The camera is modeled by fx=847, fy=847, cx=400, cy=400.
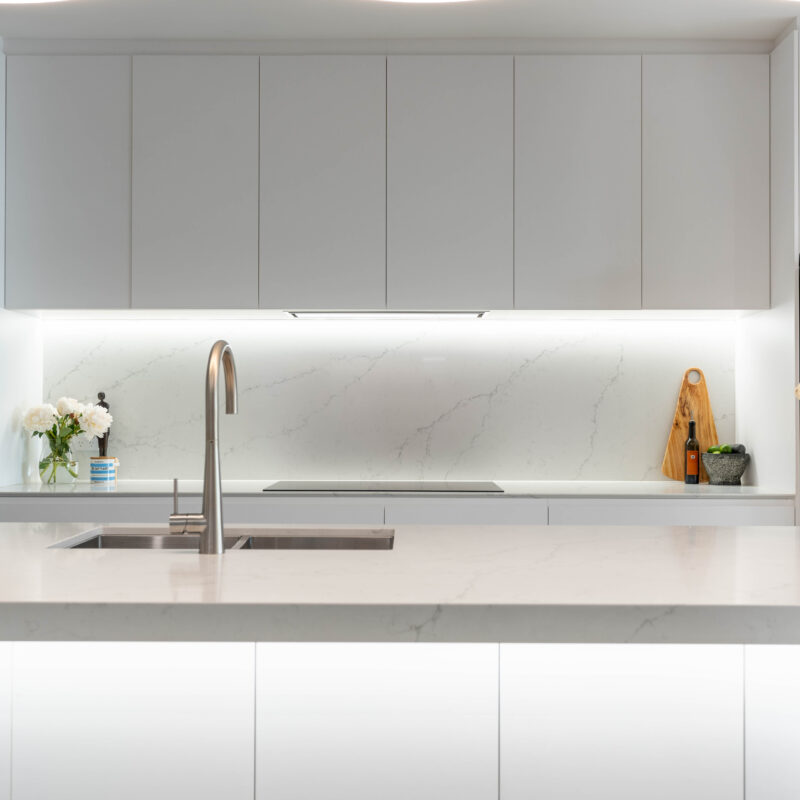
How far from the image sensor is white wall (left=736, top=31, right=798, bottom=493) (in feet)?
10.0

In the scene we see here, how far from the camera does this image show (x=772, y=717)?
1370 mm

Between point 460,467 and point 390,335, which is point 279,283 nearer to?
point 390,335

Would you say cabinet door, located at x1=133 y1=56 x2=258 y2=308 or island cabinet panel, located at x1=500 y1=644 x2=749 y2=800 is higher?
cabinet door, located at x1=133 y1=56 x2=258 y2=308

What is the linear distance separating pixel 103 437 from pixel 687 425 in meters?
2.50

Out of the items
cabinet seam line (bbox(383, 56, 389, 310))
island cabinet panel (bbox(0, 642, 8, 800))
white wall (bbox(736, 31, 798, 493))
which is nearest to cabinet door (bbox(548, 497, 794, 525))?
white wall (bbox(736, 31, 798, 493))

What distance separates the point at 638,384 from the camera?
368cm

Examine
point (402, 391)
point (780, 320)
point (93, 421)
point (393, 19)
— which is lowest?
point (93, 421)

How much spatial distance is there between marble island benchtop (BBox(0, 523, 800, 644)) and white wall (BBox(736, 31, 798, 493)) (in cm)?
174

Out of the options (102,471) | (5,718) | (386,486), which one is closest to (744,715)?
(5,718)

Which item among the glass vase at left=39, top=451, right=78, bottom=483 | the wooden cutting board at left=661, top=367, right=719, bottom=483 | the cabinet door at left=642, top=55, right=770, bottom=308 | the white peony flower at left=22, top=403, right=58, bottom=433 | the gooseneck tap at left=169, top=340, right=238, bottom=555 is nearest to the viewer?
the gooseneck tap at left=169, top=340, right=238, bottom=555

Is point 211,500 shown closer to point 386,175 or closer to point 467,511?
point 467,511

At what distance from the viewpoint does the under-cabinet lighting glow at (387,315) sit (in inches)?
131

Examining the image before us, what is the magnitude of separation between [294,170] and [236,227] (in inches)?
12.2

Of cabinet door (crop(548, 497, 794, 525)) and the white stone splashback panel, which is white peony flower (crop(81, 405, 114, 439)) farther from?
cabinet door (crop(548, 497, 794, 525))
